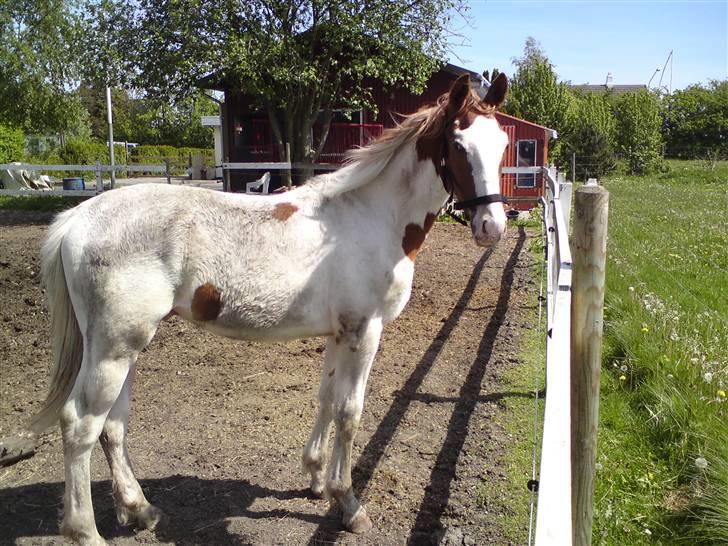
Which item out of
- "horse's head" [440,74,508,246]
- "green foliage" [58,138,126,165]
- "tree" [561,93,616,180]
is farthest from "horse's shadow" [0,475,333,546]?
"green foliage" [58,138,126,165]

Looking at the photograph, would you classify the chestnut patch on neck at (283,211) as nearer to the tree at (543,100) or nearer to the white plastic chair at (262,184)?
the white plastic chair at (262,184)

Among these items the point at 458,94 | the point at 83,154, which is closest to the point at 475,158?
the point at 458,94

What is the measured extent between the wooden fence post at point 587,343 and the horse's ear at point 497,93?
84 centimetres

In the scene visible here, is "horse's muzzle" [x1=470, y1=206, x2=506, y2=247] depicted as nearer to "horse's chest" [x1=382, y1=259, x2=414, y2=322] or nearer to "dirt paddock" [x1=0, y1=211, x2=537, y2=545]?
"horse's chest" [x1=382, y1=259, x2=414, y2=322]

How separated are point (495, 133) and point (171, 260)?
64.7 inches

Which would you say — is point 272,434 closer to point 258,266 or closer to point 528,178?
point 258,266

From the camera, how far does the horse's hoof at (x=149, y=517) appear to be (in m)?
2.97

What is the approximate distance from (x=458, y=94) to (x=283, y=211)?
104 cm

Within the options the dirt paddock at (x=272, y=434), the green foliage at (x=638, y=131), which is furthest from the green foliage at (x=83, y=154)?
the green foliage at (x=638, y=131)

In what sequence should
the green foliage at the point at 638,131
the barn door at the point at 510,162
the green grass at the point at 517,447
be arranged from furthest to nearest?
the green foliage at the point at 638,131
the barn door at the point at 510,162
the green grass at the point at 517,447

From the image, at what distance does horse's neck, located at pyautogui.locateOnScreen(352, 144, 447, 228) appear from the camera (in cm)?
307

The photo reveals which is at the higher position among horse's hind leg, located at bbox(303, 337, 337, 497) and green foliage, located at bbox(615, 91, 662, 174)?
green foliage, located at bbox(615, 91, 662, 174)

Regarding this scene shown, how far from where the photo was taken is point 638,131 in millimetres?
35438

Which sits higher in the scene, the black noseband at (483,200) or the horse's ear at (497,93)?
the horse's ear at (497,93)
